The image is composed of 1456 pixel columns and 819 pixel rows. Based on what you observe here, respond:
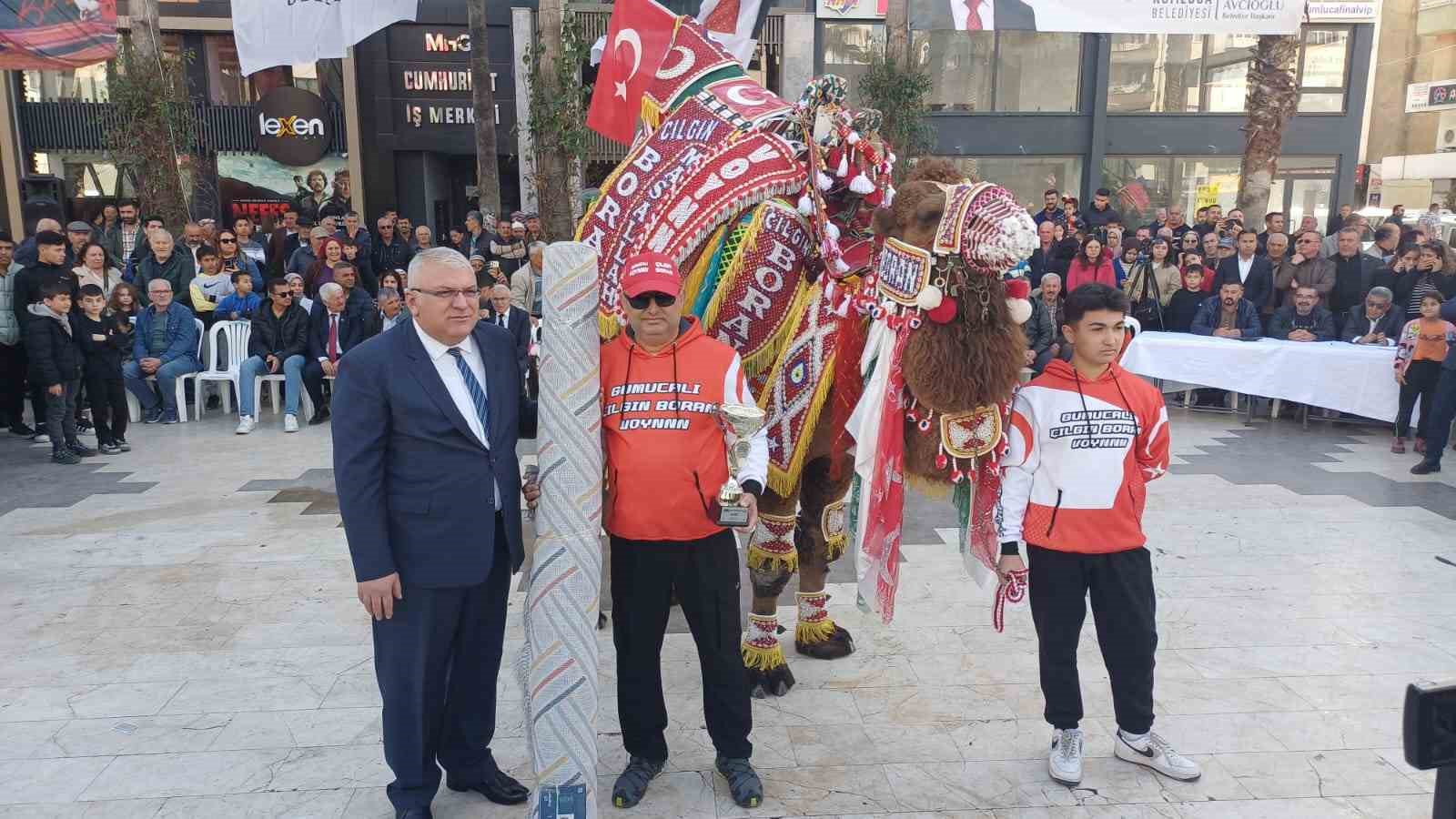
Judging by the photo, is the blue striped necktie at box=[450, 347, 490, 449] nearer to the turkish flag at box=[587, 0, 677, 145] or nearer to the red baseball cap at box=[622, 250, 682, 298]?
the red baseball cap at box=[622, 250, 682, 298]

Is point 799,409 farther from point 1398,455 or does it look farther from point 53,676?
point 1398,455

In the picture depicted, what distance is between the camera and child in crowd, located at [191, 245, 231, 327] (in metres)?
9.35

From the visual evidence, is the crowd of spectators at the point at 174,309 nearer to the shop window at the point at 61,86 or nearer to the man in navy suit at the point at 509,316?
the man in navy suit at the point at 509,316

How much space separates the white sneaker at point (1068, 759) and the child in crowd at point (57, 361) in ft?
23.7

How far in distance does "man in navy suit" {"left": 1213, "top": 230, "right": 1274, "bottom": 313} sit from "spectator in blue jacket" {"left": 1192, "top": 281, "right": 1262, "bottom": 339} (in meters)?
0.10

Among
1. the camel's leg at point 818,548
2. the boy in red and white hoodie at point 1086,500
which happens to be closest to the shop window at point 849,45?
the camel's leg at point 818,548

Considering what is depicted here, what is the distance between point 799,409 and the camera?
11.9ft

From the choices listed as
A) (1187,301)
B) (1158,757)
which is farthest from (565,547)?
(1187,301)

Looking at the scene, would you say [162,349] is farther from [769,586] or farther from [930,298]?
[930,298]

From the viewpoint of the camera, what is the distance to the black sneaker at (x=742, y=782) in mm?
3104

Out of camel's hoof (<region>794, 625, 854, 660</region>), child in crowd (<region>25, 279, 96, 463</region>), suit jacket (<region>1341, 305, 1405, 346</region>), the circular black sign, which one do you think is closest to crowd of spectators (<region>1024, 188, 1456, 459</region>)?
suit jacket (<region>1341, 305, 1405, 346</region>)

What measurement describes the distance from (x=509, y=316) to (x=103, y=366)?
323 centimetres

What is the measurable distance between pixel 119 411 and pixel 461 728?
20.4ft

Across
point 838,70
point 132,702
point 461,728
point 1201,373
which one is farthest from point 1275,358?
point 838,70
